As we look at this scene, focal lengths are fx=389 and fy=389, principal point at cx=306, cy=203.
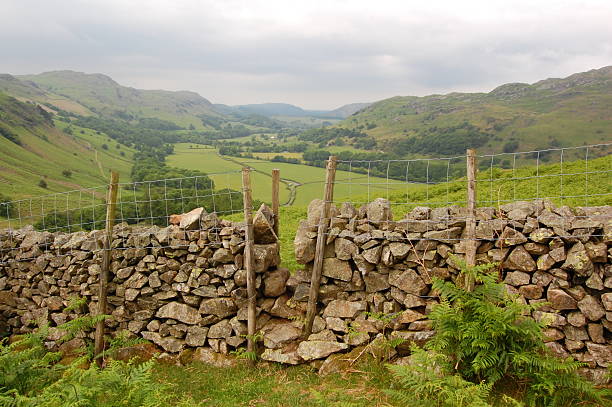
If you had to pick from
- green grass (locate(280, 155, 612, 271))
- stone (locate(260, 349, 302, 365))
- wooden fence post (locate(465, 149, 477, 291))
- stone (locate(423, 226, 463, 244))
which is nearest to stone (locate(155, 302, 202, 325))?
stone (locate(260, 349, 302, 365))

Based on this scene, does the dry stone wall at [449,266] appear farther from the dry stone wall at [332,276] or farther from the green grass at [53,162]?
the green grass at [53,162]

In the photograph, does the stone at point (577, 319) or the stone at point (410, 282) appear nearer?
the stone at point (577, 319)

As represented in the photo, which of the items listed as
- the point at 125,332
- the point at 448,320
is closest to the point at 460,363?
the point at 448,320

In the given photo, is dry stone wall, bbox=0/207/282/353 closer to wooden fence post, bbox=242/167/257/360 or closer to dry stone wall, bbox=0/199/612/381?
dry stone wall, bbox=0/199/612/381

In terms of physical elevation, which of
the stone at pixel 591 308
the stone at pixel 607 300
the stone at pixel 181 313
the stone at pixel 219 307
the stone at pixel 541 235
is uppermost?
the stone at pixel 541 235

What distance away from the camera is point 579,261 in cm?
672

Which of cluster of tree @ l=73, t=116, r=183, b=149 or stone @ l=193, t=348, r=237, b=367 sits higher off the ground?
cluster of tree @ l=73, t=116, r=183, b=149

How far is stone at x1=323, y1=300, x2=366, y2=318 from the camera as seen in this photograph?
852 centimetres

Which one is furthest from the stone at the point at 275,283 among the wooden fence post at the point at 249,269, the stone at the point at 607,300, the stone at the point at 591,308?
the stone at the point at 607,300

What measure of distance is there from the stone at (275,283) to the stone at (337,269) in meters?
1.17

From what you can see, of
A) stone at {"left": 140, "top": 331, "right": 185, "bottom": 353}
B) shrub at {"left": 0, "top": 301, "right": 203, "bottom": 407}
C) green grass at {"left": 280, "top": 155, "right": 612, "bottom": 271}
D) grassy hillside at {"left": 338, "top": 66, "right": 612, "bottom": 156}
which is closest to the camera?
shrub at {"left": 0, "top": 301, "right": 203, "bottom": 407}

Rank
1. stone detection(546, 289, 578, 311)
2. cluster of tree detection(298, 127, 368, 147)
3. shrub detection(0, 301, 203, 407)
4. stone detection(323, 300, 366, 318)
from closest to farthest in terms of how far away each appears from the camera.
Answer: shrub detection(0, 301, 203, 407) < stone detection(546, 289, 578, 311) < stone detection(323, 300, 366, 318) < cluster of tree detection(298, 127, 368, 147)

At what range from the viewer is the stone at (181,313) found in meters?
9.48

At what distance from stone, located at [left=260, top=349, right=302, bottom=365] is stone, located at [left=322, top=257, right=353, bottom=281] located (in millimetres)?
1895
